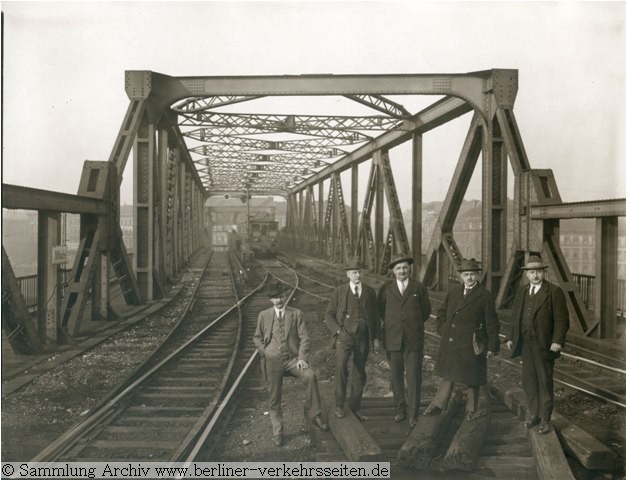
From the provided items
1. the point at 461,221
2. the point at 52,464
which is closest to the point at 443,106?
the point at 52,464

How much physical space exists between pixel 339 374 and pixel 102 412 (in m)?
2.69

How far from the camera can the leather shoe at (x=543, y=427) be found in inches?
184

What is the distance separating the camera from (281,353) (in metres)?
5.23

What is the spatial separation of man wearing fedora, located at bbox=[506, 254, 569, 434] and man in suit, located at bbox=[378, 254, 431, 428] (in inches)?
35.3

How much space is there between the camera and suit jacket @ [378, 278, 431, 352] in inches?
207

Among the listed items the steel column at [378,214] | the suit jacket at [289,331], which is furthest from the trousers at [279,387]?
the steel column at [378,214]

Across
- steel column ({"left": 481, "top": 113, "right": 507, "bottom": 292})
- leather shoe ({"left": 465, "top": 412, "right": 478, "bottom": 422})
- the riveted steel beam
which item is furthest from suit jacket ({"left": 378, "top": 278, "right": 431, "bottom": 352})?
steel column ({"left": 481, "top": 113, "right": 507, "bottom": 292})

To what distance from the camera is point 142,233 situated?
13.6 meters

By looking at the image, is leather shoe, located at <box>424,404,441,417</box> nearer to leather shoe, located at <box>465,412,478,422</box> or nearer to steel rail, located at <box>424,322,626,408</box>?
leather shoe, located at <box>465,412,478,422</box>

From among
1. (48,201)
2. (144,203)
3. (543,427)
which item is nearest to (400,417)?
(543,427)

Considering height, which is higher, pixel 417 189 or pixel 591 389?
pixel 417 189

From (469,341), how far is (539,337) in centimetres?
63

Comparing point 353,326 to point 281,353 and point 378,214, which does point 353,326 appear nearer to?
point 281,353

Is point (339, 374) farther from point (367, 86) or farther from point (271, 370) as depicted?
point (367, 86)
